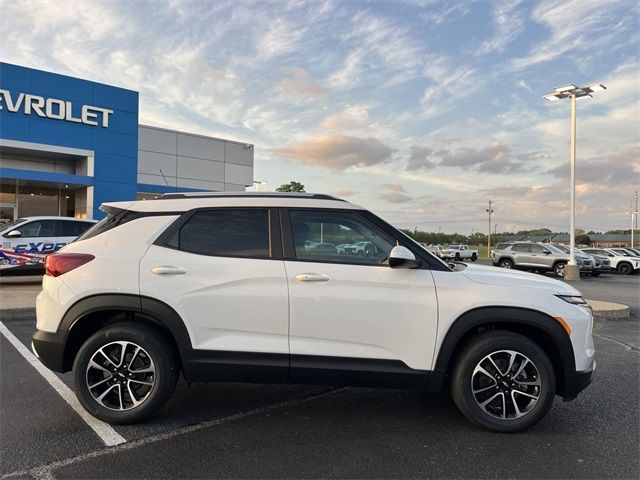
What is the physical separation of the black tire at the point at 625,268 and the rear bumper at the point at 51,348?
2939 cm

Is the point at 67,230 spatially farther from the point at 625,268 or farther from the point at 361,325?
the point at 625,268

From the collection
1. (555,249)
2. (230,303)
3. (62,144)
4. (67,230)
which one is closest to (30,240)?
(67,230)

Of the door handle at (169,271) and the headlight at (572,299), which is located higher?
the door handle at (169,271)

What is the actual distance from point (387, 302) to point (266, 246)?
3.45 feet

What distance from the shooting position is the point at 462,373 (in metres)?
3.70

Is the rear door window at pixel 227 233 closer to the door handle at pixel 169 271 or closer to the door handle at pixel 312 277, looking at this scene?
the door handle at pixel 169 271

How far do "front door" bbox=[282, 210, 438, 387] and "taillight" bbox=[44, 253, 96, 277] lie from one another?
1.66 meters

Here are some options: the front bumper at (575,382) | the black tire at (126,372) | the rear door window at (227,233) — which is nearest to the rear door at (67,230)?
the black tire at (126,372)

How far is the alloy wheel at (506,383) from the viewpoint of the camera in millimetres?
3715

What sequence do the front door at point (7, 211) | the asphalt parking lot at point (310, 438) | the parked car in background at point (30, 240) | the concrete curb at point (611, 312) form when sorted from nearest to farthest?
1. the asphalt parking lot at point (310, 438)
2. the concrete curb at point (611, 312)
3. the parked car in background at point (30, 240)
4. the front door at point (7, 211)

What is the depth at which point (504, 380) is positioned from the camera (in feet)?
12.2

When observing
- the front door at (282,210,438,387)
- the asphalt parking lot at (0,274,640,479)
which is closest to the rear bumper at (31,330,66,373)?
the asphalt parking lot at (0,274,640,479)

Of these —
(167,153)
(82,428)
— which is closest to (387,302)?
(82,428)

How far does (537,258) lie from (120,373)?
74.3 ft
